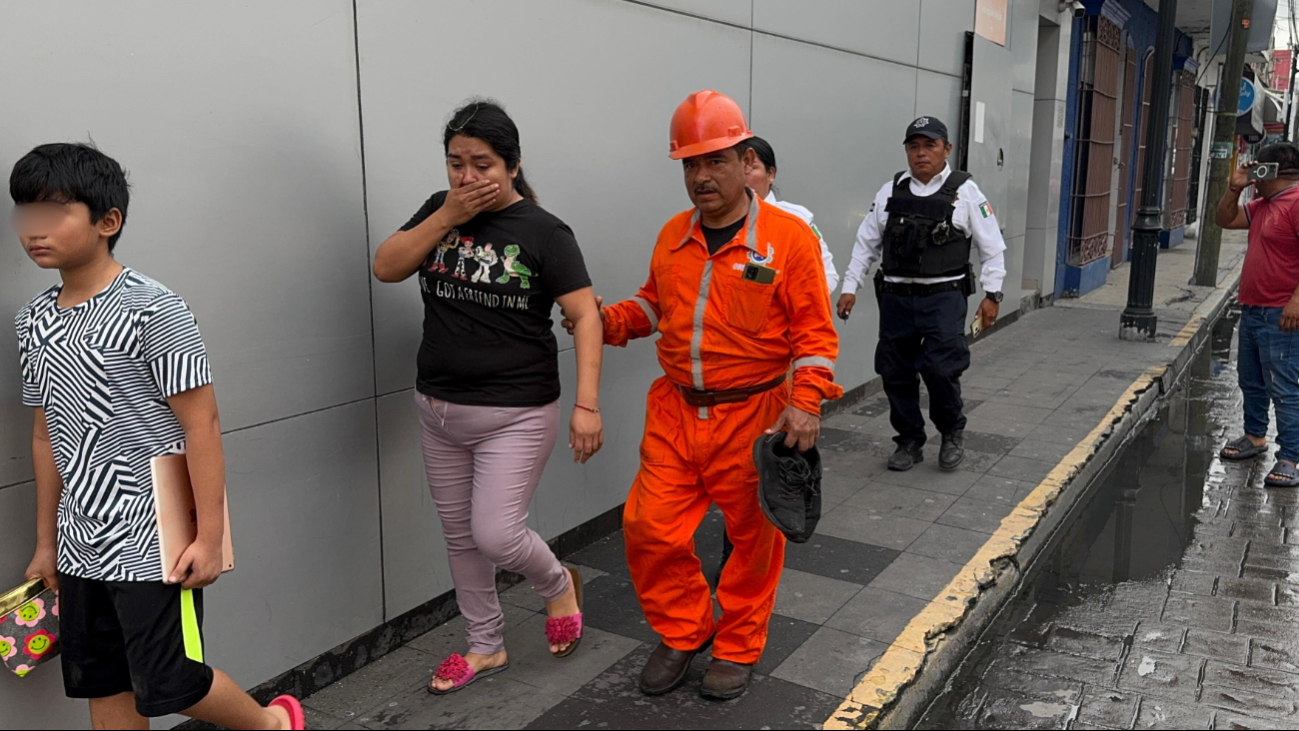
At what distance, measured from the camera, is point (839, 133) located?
24.0 feet

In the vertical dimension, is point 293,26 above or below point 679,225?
above

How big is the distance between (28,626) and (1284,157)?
21.6 ft

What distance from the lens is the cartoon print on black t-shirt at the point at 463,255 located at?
3281 mm

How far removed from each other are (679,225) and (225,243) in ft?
4.86

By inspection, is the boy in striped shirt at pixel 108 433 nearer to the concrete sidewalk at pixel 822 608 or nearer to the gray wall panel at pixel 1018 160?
the concrete sidewalk at pixel 822 608

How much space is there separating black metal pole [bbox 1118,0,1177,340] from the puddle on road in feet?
6.98

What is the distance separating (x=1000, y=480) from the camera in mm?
5988

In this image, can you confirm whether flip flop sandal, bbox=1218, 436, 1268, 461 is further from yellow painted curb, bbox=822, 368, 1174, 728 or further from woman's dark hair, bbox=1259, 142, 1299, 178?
woman's dark hair, bbox=1259, 142, 1299, 178

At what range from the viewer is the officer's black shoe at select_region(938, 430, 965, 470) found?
6156 millimetres

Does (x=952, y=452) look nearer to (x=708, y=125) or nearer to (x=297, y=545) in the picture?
(x=708, y=125)

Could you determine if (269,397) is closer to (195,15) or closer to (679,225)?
(195,15)

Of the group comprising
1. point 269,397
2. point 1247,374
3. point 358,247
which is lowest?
point 1247,374

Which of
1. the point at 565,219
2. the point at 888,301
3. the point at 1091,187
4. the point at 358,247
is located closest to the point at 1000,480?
the point at 888,301

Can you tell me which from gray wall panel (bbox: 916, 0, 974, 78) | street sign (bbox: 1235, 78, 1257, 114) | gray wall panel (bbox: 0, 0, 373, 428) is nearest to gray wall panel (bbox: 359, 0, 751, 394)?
gray wall panel (bbox: 0, 0, 373, 428)
